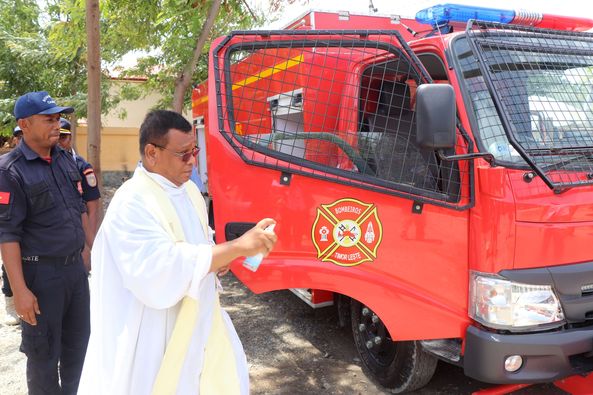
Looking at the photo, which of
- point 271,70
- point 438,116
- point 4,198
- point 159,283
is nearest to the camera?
point 159,283

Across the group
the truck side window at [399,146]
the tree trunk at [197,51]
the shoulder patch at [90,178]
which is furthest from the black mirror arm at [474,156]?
the tree trunk at [197,51]

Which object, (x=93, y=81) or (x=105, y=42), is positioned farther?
(x=105, y=42)

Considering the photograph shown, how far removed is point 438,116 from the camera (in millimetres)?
2178

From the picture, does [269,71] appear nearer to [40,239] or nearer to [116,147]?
[40,239]

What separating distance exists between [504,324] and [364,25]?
279cm

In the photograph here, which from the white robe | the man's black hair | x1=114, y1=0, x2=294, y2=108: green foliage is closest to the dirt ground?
the white robe

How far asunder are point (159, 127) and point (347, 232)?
1196 millimetres

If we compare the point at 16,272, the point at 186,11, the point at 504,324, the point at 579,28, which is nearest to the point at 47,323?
the point at 16,272

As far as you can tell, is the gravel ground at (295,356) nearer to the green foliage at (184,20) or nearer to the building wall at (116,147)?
the green foliage at (184,20)

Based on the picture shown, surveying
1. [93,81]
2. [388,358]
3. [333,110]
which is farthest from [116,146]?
[388,358]

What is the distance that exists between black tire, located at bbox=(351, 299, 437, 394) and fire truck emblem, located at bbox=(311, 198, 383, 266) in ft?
2.41

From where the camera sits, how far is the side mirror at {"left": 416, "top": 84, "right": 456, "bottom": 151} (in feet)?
7.14

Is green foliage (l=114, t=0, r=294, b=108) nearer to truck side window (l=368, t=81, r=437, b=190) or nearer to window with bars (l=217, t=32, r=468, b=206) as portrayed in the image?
window with bars (l=217, t=32, r=468, b=206)

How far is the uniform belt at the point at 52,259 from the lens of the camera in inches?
98.8
